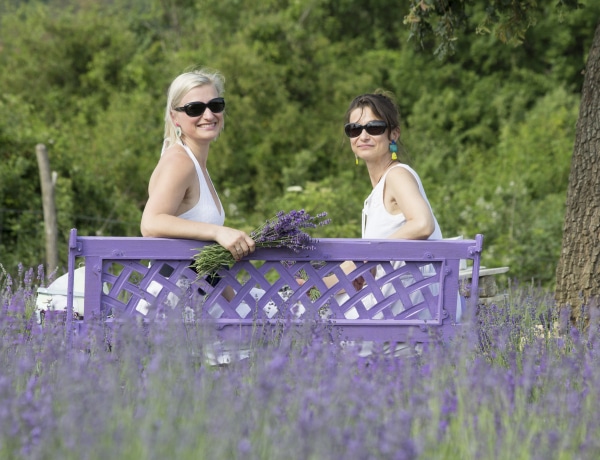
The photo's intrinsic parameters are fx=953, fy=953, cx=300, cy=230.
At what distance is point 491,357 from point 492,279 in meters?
2.68

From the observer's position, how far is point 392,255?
371cm

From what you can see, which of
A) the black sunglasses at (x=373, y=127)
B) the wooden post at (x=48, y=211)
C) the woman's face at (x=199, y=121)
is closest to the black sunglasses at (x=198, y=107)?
the woman's face at (x=199, y=121)

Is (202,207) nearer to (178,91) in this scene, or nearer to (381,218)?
(178,91)

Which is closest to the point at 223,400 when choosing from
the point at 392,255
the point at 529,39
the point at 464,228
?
the point at 392,255

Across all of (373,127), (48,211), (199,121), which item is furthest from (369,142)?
(48,211)

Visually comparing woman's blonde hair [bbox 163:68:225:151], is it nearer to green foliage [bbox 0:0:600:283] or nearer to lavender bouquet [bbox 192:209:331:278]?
lavender bouquet [bbox 192:209:331:278]

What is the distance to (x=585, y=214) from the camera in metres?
5.40

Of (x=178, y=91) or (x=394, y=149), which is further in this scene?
(x=394, y=149)

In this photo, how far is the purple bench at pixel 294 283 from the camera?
3607mm

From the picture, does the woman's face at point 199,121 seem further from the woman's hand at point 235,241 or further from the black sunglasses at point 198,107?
the woman's hand at point 235,241

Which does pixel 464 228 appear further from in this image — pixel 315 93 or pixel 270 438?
pixel 270 438

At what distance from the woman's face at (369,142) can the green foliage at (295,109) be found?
5365mm

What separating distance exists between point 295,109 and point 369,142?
1172 cm

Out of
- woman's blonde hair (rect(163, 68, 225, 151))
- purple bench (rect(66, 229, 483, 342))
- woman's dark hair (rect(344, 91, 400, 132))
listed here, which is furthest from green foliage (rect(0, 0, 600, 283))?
purple bench (rect(66, 229, 483, 342))
